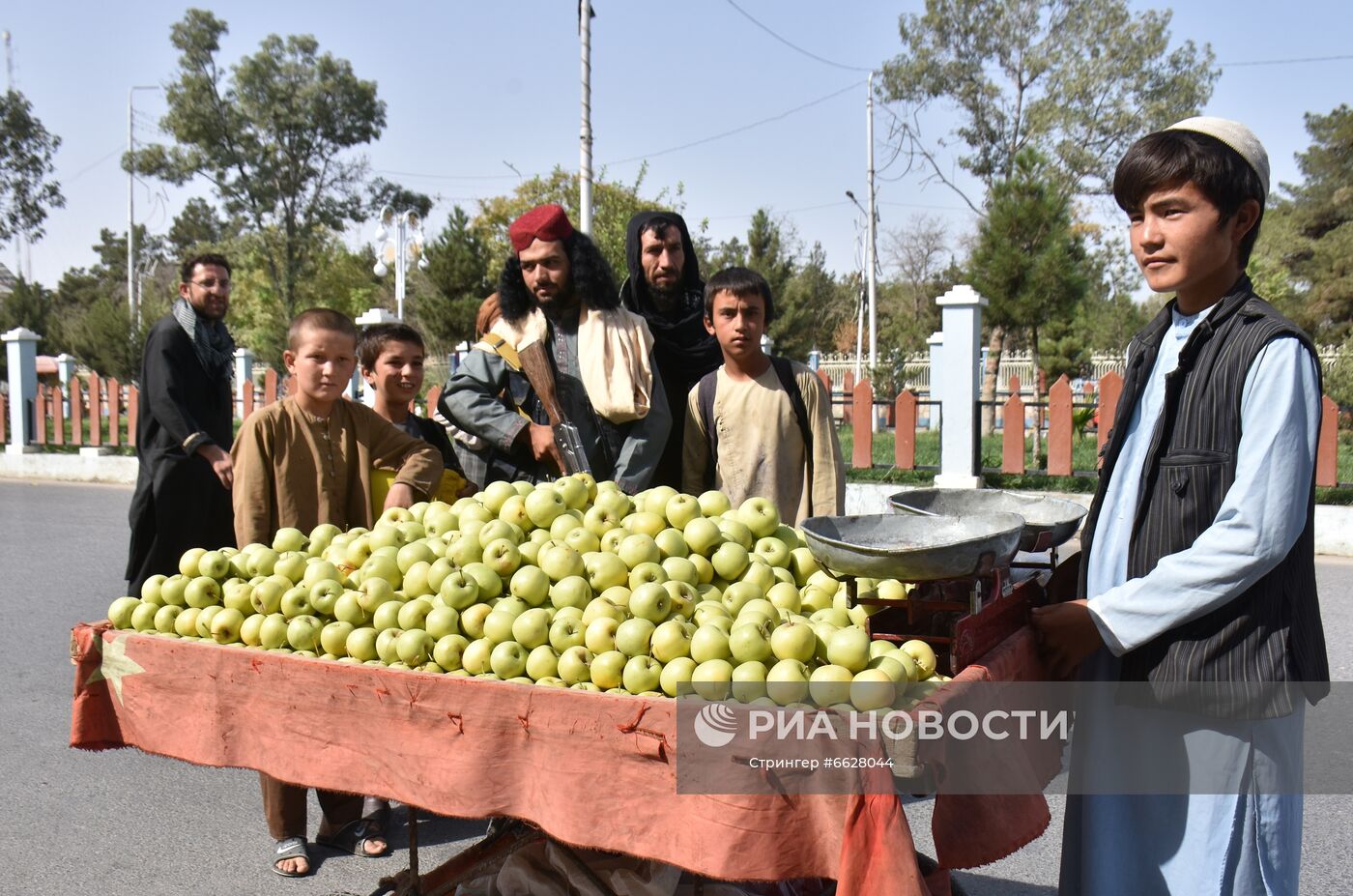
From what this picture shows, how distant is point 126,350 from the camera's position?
82.6 feet

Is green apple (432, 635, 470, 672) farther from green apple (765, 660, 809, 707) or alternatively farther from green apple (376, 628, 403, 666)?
green apple (765, 660, 809, 707)

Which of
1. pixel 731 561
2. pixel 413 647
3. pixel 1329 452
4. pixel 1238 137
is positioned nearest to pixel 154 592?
pixel 413 647

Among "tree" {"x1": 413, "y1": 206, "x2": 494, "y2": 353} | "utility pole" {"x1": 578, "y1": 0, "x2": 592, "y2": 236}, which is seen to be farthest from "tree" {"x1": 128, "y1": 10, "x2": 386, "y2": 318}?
"utility pole" {"x1": 578, "y1": 0, "x2": 592, "y2": 236}

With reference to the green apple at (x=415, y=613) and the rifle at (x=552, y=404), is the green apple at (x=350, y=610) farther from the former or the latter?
the rifle at (x=552, y=404)

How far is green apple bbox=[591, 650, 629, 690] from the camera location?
210cm

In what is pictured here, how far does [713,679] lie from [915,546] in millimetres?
491

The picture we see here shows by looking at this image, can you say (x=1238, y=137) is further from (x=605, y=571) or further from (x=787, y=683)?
(x=605, y=571)

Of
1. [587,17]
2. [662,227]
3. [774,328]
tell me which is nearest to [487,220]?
[774,328]

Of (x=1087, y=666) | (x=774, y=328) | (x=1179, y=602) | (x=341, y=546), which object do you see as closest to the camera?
(x=1179, y=602)

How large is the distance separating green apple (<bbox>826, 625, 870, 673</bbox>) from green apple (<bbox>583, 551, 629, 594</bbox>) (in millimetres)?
606

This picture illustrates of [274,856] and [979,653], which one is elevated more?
[979,653]

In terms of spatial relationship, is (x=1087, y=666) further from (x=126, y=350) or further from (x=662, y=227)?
(x=126, y=350)

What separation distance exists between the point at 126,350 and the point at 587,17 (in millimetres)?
16072

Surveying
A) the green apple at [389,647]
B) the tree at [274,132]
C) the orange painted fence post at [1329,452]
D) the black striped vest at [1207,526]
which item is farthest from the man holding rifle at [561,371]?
the tree at [274,132]
